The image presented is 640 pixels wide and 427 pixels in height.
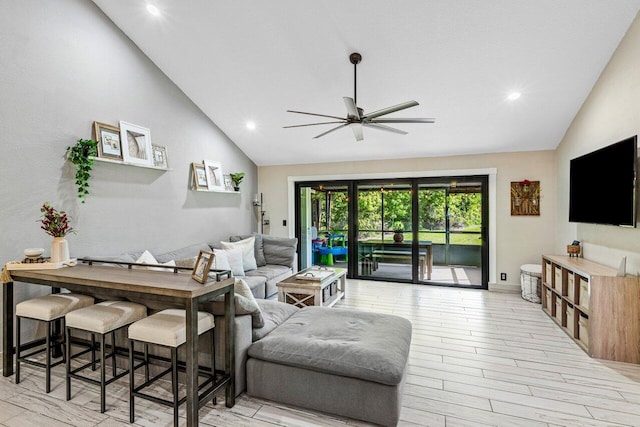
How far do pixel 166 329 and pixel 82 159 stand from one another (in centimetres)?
222

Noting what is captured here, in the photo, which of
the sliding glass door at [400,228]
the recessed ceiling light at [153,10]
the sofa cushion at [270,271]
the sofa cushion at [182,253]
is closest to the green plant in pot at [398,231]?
the sliding glass door at [400,228]

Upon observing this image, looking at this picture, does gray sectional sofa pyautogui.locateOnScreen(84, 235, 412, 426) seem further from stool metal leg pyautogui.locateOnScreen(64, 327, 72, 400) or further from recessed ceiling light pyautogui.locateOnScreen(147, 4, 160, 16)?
recessed ceiling light pyautogui.locateOnScreen(147, 4, 160, 16)

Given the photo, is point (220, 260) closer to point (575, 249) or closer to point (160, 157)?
point (160, 157)

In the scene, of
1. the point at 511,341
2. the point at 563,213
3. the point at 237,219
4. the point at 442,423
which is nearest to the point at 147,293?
the point at 442,423

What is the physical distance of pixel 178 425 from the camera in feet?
6.30

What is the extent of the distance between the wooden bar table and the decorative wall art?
482 cm

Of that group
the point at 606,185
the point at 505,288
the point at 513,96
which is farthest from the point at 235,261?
the point at 606,185

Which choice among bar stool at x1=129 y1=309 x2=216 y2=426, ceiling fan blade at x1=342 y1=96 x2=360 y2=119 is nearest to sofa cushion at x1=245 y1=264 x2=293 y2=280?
bar stool at x1=129 y1=309 x2=216 y2=426

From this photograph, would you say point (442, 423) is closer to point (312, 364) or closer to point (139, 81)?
point (312, 364)

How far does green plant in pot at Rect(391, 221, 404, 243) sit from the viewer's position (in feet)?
19.3

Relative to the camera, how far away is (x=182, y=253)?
4254 mm

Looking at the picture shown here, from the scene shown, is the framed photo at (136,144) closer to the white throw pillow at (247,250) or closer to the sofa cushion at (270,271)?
the white throw pillow at (247,250)

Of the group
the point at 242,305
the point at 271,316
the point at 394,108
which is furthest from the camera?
the point at 394,108

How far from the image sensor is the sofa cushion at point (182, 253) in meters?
3.95
